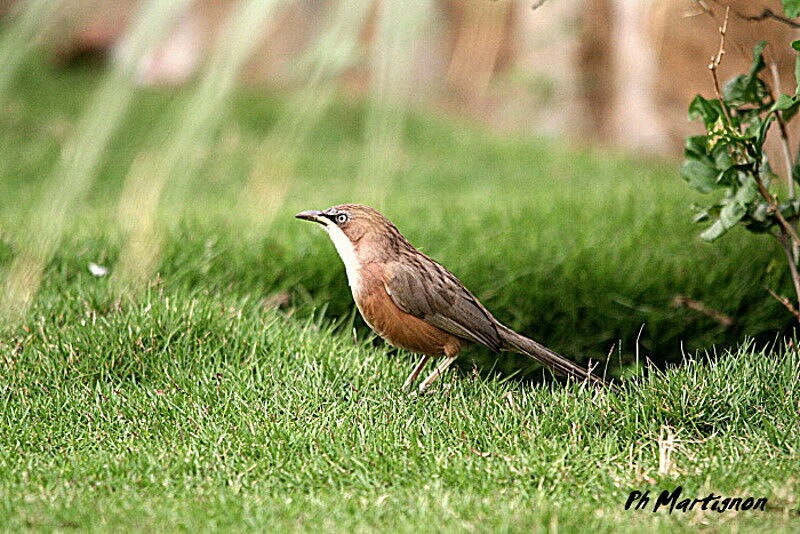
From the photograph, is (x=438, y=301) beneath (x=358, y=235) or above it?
beneath

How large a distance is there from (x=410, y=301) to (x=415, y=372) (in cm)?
29

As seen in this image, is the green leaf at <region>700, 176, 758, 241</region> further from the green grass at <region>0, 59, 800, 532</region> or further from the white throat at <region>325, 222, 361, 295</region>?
the white throat at <region>325, 222, 361, 295</region>

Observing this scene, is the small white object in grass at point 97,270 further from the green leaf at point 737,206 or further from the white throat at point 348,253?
the green leaf at point 737,206

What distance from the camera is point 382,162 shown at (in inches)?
50.5

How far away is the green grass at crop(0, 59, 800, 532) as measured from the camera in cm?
254

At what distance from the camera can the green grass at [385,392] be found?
2539mm

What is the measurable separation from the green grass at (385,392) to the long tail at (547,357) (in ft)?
0.39

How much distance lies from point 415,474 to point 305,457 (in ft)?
1.15

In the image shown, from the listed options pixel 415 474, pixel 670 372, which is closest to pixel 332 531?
pixel 415 474

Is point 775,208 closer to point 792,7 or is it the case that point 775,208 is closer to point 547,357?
point 792,7

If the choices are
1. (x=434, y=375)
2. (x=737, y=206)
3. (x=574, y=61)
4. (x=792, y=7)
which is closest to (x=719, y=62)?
(x=792, y=7)

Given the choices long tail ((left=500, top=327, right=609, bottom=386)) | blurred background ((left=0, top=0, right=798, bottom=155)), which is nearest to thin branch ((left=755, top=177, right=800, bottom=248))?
long tail ((left=500, top=327, right=609, bottom=386))

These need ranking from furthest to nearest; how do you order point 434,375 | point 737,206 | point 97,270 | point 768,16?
point 97,270, point 434,375, point 737,206, point 768,16

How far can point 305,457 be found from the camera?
2836mm
